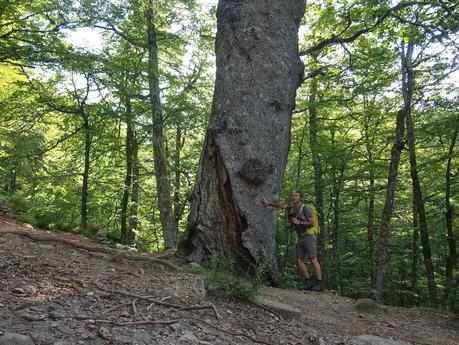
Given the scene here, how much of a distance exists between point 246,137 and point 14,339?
4.23 meters

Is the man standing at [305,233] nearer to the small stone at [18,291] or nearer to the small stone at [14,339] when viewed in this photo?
the small stone at [18,291]

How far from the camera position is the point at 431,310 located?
20.2 ft

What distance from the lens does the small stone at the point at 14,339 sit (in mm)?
2064

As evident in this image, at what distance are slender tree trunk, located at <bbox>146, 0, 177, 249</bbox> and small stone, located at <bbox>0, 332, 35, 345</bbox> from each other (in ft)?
26.3

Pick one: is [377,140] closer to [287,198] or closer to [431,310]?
[287,198]

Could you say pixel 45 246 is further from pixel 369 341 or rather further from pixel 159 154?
pixel 159 154

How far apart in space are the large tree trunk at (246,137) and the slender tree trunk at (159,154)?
4.34 m

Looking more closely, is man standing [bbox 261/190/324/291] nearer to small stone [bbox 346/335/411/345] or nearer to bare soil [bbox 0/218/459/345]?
bare soil [bbox 0/218/459/345]

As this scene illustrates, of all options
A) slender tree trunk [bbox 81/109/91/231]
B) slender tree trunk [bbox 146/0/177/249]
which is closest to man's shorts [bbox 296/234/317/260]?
slender tree trunk [bbox 146/0/177/249]

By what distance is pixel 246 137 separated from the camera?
227 inches

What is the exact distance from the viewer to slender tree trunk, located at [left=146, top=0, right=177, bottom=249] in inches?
402

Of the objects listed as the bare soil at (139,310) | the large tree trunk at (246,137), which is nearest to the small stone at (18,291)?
the bare soil at (139,310)

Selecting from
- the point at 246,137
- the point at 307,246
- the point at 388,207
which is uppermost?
the point at 246,137

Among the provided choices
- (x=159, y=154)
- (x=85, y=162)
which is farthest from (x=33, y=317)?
(x=85, y=162)
